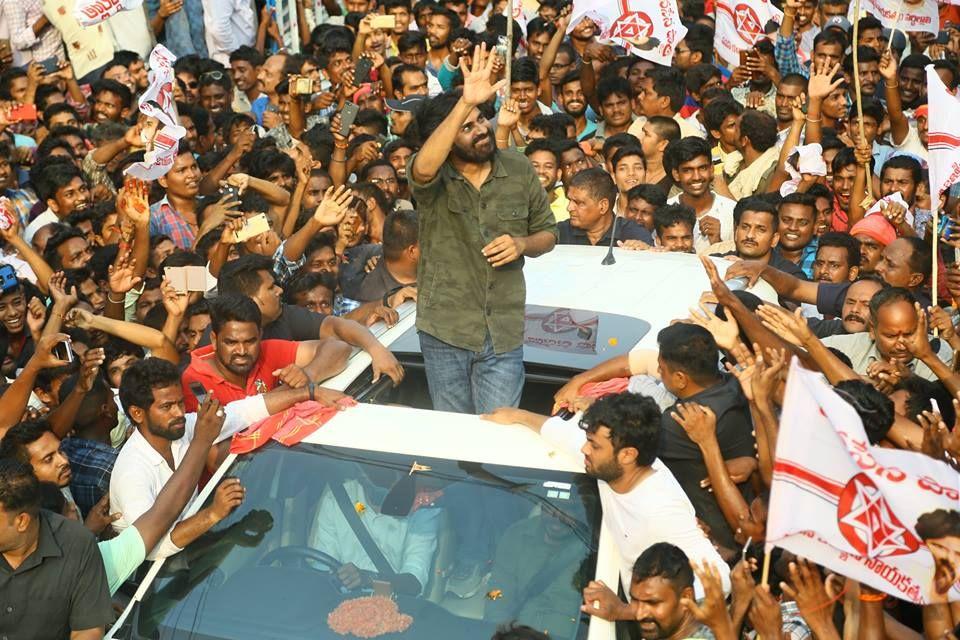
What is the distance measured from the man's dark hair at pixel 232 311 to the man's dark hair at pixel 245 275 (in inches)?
16.6

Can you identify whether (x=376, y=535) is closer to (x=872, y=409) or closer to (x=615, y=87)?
(x=872, y=409)

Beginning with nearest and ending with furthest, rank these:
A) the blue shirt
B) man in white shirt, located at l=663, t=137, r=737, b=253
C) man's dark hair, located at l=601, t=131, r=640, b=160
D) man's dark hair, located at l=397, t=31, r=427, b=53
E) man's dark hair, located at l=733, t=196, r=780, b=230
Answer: man's dark hair, located at l=733, t=196, r=780, b=230, man in white shirt, located at l=663, t=137, r=737, b=253, man's dark hair, located at l=601, t=131, r=640, b=160, man's dark hair, located at l=397, t=31, r=427, b=53, the blue shirt

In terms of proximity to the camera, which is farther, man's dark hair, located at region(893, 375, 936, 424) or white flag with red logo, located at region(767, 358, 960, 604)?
man's dark hair, located at region(893, 375, 936, 424)

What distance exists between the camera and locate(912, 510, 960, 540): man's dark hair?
3764mm

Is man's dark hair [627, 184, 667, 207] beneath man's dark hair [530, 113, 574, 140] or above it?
above

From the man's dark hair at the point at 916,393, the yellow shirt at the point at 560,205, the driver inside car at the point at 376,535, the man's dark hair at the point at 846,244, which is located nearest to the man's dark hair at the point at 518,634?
the driver inside car at the point at 376,535

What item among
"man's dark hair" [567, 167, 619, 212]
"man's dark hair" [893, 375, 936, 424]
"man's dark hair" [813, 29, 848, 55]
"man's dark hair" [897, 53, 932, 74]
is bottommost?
"man's dark hair" [897, 53, 932, 74]

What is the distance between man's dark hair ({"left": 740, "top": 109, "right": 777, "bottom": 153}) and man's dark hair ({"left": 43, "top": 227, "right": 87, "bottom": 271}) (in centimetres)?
473

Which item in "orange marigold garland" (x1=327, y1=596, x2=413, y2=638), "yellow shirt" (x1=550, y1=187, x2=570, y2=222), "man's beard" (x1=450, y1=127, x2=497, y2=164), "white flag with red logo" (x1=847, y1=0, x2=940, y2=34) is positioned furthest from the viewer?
"white flag with red logo" (x1=847, y1=0, x2=940, y2=34)

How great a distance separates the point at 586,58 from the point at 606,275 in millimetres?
6587

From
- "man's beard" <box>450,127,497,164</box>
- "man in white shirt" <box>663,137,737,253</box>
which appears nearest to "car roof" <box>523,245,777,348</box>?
"man's beard" <box>450,127,497,164</box>

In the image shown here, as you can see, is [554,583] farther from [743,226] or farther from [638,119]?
[638,119]

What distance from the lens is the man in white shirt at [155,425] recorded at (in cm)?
507

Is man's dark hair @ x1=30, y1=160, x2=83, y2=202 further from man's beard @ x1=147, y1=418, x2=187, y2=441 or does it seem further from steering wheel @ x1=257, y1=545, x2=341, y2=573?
steering wheel @ x1=257, y1=545, x2=341, y2=573
